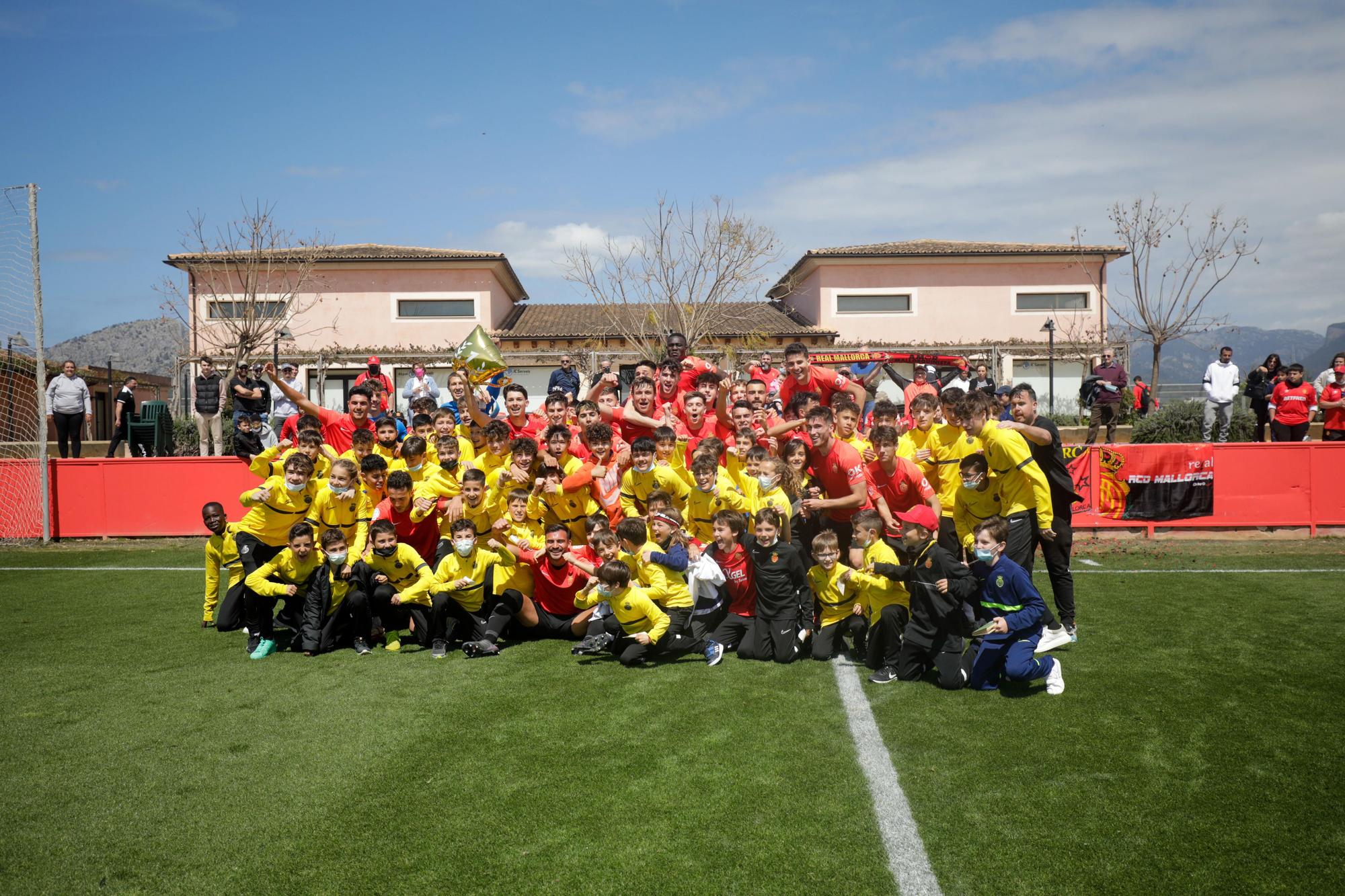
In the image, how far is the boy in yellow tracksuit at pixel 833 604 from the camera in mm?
6465

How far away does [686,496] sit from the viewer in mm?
7121

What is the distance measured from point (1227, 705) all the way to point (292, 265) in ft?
97.5

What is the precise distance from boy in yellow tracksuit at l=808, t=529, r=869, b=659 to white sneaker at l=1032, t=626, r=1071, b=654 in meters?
1.30

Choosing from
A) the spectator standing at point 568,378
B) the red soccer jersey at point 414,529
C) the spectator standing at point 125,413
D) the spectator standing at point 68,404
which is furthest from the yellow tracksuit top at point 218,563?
the spectator standing at point 125,413

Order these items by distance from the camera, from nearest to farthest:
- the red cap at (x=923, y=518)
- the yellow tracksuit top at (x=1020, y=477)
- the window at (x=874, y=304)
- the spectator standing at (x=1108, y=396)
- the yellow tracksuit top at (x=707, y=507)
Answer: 1. the yellow tracksuit top at (x=1020, y=477)
2. the red cap at (x=923, y=518)
3. the yellow tracksuit top at (x=707, y=507)
4. the spectator standing at (x=1108, y=396)
5. the window at (x=874, y=304)

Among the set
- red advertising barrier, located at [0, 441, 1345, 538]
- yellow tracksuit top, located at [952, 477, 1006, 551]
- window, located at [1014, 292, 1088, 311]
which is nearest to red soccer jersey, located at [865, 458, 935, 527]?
yellow tracksuit top, located at [952, 477, 1006, 551]

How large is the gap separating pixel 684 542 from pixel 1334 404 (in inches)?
492

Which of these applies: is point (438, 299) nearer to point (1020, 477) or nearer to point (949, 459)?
point (949, 459)

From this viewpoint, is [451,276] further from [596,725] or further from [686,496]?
[596,725]

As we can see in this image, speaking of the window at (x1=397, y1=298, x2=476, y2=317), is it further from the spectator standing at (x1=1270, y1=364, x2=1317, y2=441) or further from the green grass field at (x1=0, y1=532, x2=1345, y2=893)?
the green grass field at (x1=0, y1=532, x2=1345, y2=893)

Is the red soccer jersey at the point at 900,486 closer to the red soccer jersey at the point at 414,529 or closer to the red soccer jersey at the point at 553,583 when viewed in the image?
the red soccer jersey at the point at 553,583

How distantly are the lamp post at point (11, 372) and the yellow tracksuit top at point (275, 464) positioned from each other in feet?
25.2

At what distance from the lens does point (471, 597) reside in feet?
Result: 22.7

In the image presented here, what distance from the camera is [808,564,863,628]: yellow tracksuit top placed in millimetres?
6543
